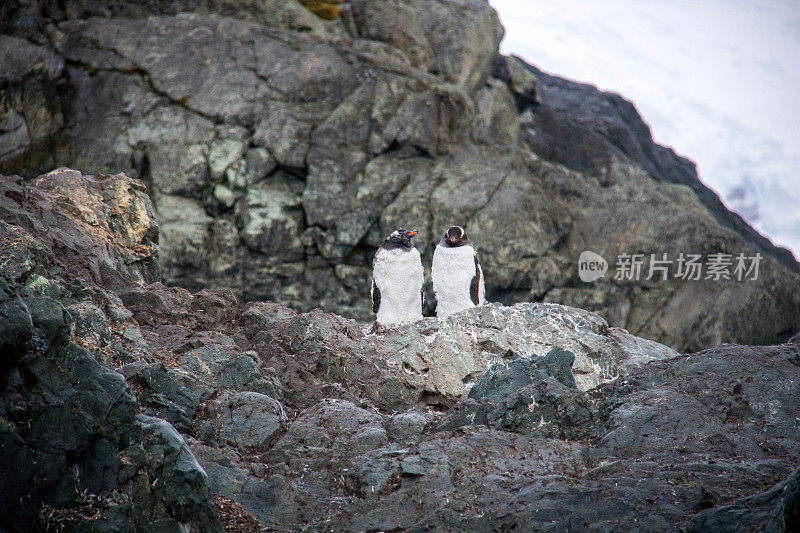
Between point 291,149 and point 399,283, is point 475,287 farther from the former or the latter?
point 291,149

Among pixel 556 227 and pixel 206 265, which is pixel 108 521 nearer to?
pixel 206 265

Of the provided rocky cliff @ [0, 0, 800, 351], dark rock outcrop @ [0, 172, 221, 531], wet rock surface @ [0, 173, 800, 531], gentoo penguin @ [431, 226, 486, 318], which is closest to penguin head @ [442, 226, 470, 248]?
gentoo penguin @ [431, 226, 486, 318]

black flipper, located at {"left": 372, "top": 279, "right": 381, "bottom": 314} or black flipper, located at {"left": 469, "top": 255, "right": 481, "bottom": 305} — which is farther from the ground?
black flipper, located at {"left": 469, "top": 255, "right": 481, "bottom": 305}

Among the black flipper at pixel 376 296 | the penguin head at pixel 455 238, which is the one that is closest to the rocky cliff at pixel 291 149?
the black flipper at pixel 376 296

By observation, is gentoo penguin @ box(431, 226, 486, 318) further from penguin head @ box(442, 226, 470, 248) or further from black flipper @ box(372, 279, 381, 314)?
black flipper @ box(372, 279, 381, 314)

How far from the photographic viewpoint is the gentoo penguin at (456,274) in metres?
10.9

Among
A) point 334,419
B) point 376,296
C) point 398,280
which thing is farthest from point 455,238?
point 334,419

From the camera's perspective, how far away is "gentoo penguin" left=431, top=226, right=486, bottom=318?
10859 millimetres

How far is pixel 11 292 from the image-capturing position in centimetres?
393

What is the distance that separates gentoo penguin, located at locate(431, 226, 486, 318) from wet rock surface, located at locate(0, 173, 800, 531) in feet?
7.56

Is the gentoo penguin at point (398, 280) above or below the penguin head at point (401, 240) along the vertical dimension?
below

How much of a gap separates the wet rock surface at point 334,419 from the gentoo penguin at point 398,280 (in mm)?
2202

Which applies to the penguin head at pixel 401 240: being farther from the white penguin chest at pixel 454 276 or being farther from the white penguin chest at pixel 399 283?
the white penguin chest at pixel 454 276

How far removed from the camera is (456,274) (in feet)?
35.7
